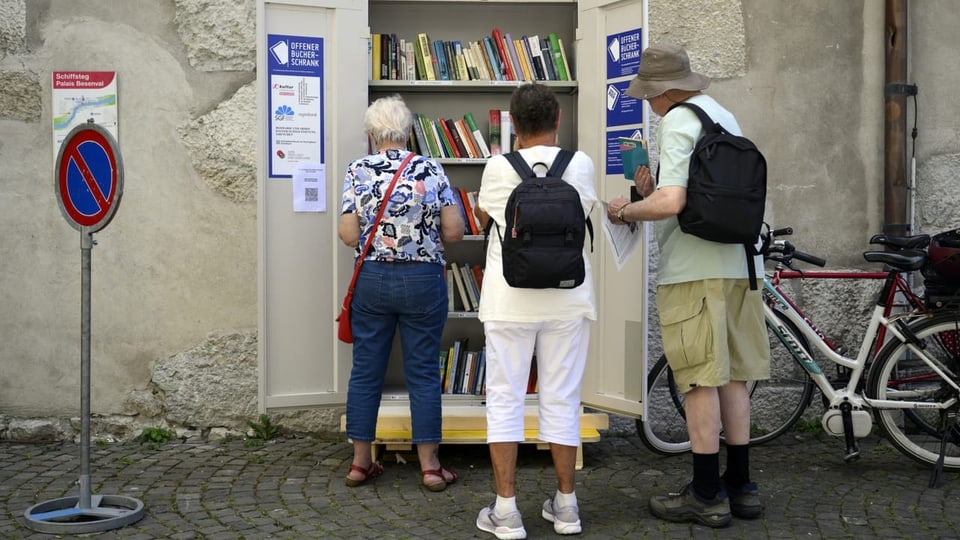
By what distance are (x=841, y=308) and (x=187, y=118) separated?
3.98 metres

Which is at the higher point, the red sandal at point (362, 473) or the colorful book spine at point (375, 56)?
the colorful book spine at point (375, 56)

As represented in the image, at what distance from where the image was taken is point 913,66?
20.2 ft

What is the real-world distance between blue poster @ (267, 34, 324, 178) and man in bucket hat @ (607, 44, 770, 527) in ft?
5.96

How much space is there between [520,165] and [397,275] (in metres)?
1.04

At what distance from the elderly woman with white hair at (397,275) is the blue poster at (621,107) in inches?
39.1

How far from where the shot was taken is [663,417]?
19.9ft

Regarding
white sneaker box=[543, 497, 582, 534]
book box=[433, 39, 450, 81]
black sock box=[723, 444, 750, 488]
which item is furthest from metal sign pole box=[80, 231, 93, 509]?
black sock box=[723, 444, 750, 488]

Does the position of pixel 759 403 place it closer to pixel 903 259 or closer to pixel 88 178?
pixel 903 259

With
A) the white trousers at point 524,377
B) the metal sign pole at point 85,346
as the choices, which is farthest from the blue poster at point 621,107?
the metal sign pole at point 85,346

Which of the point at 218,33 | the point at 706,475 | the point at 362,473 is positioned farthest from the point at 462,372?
the point at 218,33

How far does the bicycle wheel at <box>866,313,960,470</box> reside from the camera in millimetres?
5219

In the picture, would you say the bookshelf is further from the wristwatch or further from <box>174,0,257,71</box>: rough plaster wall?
the wristwatch

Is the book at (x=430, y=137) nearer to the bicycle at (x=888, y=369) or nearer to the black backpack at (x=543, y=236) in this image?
the bicycle at (x=888, y=369)

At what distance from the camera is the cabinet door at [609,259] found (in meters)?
5.27
